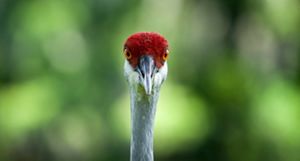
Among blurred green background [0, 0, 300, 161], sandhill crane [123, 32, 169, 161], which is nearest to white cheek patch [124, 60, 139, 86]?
sandhill crane [123, 32, 169, 161]

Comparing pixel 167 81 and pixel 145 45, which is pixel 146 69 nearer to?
pixel 145 45

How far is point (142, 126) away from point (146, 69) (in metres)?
0.30

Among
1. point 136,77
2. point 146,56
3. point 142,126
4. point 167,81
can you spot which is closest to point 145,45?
point 146,56

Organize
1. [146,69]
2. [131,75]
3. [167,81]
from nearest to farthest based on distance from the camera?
[146,69]
[131,75]
[167,81]

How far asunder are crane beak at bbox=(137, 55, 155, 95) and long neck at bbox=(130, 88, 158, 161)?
145mm

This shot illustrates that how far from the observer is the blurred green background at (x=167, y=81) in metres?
6.96

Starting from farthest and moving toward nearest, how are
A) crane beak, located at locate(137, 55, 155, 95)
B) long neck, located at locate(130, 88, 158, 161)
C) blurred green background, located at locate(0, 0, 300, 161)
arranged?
blurred green background, located at locate(0, 0, 300, 161) → long neck, located at locate(130, 88, 158, 161) → crane beak, located at locate(137, 55, 155, 95)

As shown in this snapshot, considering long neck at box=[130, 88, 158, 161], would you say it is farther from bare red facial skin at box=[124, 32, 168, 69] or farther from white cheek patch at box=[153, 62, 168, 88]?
bare red facial skin at box=[124, 32, 168, 69]

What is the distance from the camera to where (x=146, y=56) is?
3.49 meters

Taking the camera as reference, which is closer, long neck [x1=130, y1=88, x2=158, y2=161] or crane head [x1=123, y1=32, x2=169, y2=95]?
crane head [x1=123, y1=32, x2=169, y2=95]

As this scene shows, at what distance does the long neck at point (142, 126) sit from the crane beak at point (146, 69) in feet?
0.48

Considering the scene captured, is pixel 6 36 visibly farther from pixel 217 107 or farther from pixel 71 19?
pixel 217 107

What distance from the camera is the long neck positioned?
3627 mm

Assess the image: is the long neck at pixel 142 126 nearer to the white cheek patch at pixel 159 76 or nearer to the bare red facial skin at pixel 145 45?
the white cheek patch at pixel 159 76
